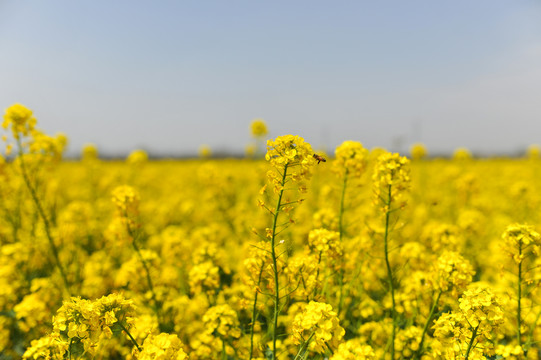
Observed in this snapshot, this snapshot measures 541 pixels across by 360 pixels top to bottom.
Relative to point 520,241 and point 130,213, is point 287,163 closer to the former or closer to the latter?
point 520,241

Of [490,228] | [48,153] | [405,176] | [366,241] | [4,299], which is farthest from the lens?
[490,228]

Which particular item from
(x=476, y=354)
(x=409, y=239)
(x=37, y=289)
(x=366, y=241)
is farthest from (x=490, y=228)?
(x=37, y=289)

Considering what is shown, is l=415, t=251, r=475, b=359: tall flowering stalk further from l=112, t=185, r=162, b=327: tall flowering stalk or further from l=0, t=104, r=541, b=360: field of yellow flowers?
l=112, t=185, r=162, b=327: tall flowering stalk

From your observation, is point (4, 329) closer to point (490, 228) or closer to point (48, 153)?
point (48, 153)

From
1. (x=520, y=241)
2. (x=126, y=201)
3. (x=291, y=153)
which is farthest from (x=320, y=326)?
(x=126, y=201)

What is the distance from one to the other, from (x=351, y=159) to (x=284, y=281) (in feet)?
4.58

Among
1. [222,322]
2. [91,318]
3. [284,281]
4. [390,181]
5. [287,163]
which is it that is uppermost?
[287,163]

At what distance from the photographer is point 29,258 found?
469 centimetres

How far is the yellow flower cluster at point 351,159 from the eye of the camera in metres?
3.41

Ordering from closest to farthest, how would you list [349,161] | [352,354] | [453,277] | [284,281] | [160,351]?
[160,351], [352,354], [453,277], [284,281], [349,161]

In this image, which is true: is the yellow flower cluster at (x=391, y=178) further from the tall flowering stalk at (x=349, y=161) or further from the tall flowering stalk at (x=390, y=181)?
the tall flowering stalk at (x=349, y=161)

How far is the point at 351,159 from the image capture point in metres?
3.42

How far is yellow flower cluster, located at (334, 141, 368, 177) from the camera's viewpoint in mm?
3410

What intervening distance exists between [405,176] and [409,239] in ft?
12.0
